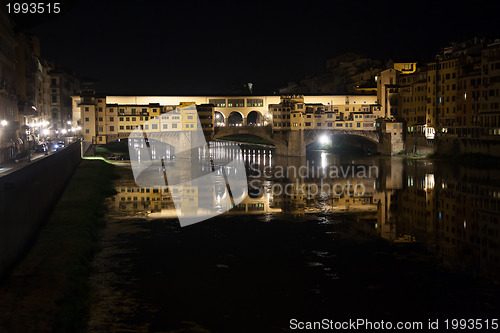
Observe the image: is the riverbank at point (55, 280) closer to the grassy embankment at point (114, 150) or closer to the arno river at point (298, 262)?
the arno river at point (298, 262)

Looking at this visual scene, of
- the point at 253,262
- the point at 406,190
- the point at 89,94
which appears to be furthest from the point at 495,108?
the point at 89,94

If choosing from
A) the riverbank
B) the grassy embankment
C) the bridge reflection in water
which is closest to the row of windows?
the grassy embankment

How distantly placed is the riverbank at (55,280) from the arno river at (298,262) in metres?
0.44

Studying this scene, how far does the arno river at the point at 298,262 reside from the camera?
1156cm

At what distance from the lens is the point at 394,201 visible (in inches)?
1066

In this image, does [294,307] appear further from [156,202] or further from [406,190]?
[406,190]

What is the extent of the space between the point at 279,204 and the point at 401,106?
36.4 metres

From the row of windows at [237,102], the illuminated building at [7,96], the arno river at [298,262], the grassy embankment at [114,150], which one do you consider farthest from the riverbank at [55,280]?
the row of windows at [237,102]

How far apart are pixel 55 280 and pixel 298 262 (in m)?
6.62

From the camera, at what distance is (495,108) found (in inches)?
1656

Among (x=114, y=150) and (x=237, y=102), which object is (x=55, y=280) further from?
(x=114, y=150)

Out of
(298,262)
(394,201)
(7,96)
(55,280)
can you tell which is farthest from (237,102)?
(55,280)

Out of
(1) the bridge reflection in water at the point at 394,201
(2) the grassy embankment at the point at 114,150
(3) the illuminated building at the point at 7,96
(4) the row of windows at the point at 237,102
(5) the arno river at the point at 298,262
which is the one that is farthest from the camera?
(4) the row of windows at the point at 237,102

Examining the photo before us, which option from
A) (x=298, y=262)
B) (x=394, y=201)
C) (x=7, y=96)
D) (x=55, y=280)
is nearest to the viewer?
(x=55, y=280)
